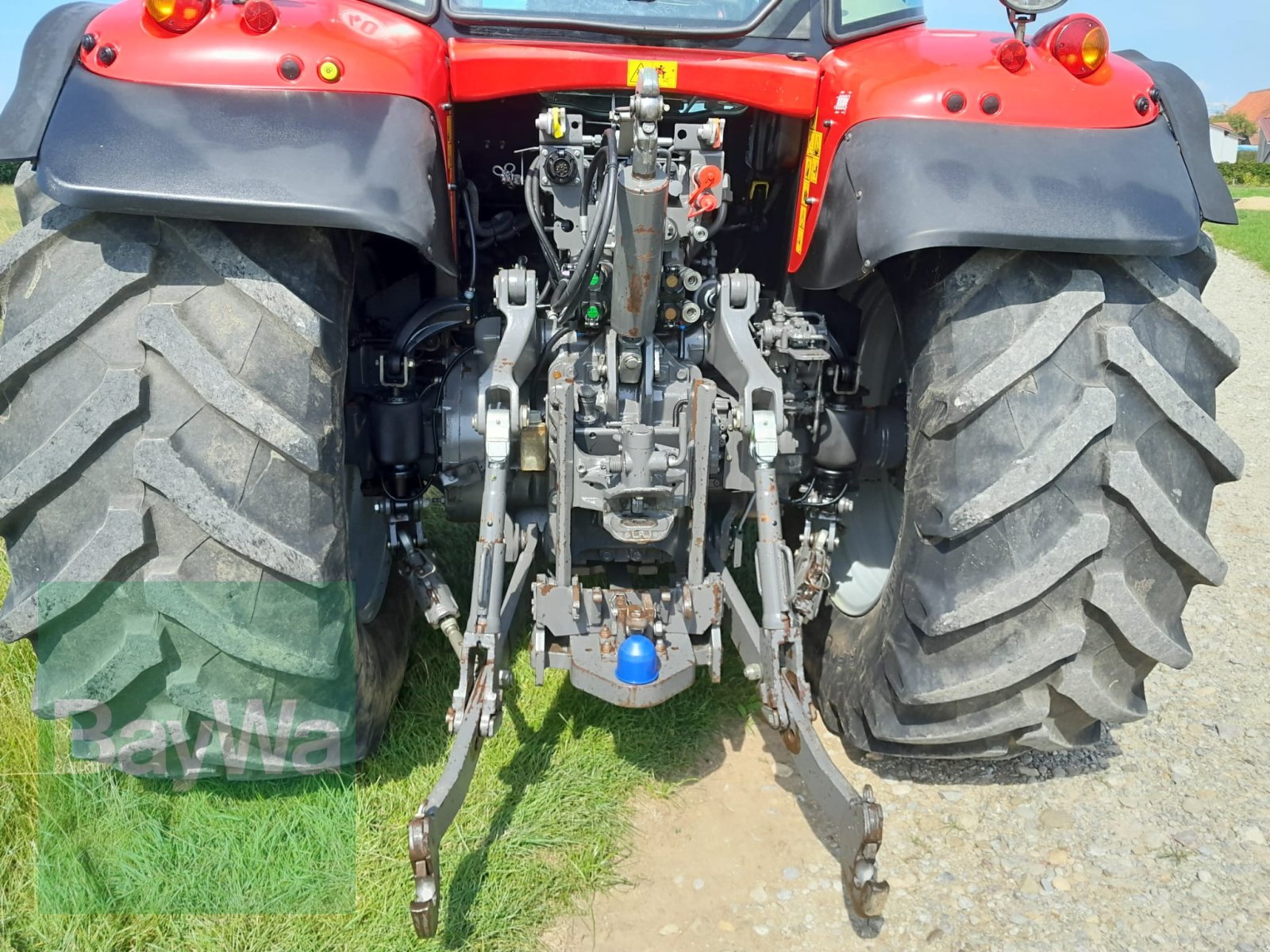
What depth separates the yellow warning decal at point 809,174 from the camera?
2393mm

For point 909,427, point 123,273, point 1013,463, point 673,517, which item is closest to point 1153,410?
point 1013,463

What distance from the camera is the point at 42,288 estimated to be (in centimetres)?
192

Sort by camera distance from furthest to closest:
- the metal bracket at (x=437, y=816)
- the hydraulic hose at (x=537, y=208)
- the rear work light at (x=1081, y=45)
A: the hydraulic hose at (x=537, y=208), the rear work light at (x=1081, y=45), the metal bracket at (x=437, y=816)

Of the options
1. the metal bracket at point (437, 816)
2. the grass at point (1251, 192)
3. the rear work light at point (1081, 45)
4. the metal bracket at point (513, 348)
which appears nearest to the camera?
the metal bracket at point (437, 816)

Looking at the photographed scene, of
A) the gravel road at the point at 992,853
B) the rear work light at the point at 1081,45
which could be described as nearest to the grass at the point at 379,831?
the gravel road at the point at 992,853

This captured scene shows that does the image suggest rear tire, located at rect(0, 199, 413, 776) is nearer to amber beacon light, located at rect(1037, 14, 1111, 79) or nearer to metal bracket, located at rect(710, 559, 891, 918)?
metal bracket, located at rect(710, 559, 891, 918)

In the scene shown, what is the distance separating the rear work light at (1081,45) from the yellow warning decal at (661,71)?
2.94 ft

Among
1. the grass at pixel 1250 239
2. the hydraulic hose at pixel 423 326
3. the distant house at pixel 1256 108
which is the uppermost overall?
the hydraulic hose at pixel 423 326

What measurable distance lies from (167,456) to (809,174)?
1.68 meters

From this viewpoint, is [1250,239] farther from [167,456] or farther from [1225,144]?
[1225,144]

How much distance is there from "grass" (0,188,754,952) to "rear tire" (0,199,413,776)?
1.74 feet

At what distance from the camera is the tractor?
1.88 metres

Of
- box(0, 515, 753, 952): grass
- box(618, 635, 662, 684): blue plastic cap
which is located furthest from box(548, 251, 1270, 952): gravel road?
box(618, 635, 662, 684): blue plastic cap

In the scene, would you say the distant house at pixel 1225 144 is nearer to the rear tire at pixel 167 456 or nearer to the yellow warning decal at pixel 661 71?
the yellow warning decal at pixel 661 71
